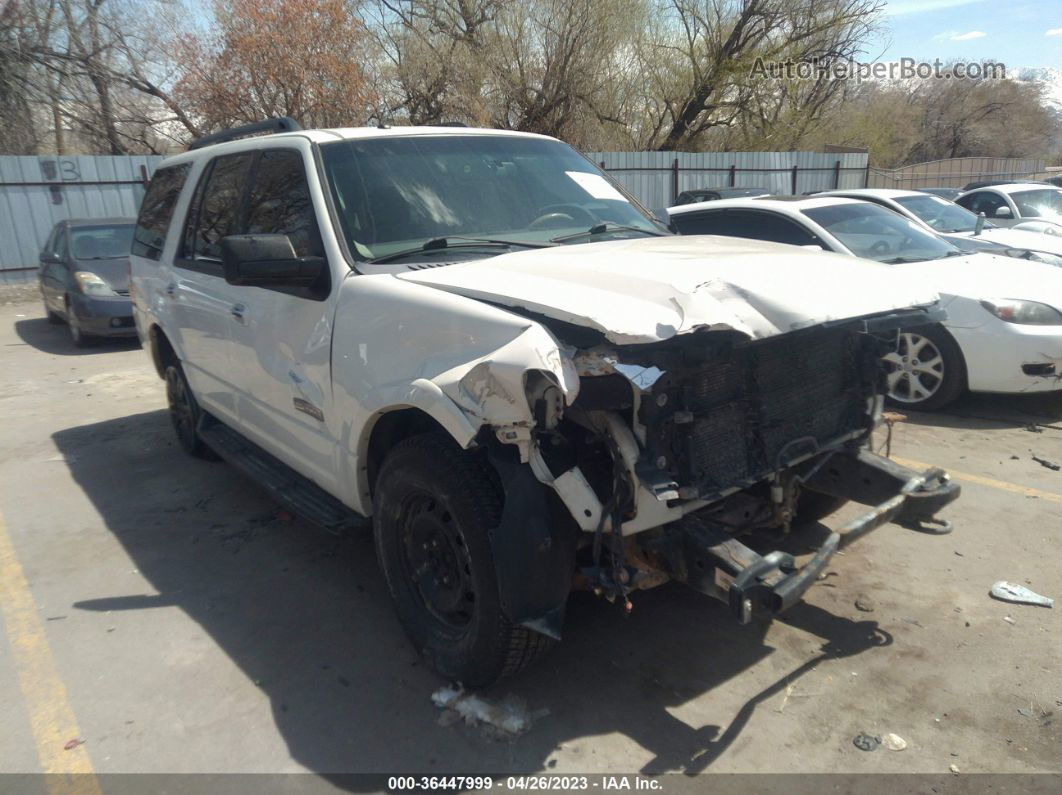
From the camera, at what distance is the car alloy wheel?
21.0 ft

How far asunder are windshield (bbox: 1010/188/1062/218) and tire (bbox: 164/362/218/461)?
42.5ft

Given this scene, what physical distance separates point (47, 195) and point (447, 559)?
51.2 ft

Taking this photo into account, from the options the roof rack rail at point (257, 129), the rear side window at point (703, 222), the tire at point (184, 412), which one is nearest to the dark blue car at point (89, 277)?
the tire at point (184, 412)

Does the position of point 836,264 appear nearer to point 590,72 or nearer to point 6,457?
point 6,457

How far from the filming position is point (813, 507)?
4277mm

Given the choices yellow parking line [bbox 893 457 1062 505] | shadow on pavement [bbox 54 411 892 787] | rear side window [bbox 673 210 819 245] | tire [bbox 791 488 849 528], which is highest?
rear side window [bbox 673 210 819 245]

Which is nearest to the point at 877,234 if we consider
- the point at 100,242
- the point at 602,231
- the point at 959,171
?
the point at 602,231

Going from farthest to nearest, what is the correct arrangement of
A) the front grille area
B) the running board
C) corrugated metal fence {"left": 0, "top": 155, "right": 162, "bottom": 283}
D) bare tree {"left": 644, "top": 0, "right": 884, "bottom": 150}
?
bare tree {"left": 644, "top": 0, "right": 884, "bottom": 150}
corrugated metal fence {"left": 0, "top": 155, "right": 162, "bottom": 283}
the running board
the front grille area

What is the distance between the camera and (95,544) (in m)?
4.81

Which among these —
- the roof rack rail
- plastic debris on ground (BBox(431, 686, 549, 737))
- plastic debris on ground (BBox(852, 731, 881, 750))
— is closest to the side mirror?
the roof rack rail

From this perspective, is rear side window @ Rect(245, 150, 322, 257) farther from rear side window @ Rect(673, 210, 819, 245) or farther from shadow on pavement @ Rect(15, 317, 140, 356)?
shadow on pavement @ Rect(15, 317, 140, 356)

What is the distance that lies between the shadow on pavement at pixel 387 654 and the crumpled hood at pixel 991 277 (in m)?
3.71

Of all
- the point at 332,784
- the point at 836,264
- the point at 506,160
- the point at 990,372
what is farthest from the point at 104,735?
the point at 990,372

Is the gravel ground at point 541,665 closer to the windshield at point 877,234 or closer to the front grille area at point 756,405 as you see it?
the front grille area at point 756,405
